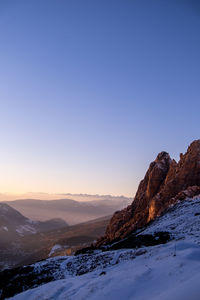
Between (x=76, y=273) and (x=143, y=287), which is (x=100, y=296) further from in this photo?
(x=76, y=273)

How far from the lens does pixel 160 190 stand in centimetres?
5816

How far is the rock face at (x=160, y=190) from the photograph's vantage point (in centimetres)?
4844

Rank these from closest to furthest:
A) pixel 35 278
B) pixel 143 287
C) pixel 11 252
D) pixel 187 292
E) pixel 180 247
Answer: pixel 187 292 → pixel 143 287 → pixel 180 247 → pixel 35 278 → pixel 11 252

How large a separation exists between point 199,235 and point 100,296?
1208 centimetres

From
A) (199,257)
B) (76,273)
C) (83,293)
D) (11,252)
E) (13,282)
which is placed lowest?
(11,252)

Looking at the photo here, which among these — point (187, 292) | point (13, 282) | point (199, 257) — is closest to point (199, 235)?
point (199, 257)

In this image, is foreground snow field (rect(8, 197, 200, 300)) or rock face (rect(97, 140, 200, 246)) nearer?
foreground snow field (rect(8, 197, 200, 300))

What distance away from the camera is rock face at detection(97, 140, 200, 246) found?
48438 millimetres

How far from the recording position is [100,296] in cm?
1065

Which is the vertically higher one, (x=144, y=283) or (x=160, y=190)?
(x=160, y=190)

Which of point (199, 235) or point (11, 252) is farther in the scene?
point (11, 252)

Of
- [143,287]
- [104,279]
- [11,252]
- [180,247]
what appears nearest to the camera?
[143,287]

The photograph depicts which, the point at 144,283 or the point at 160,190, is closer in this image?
the point at 144,283

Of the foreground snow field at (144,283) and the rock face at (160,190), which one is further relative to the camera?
the rock face at (160,190)
